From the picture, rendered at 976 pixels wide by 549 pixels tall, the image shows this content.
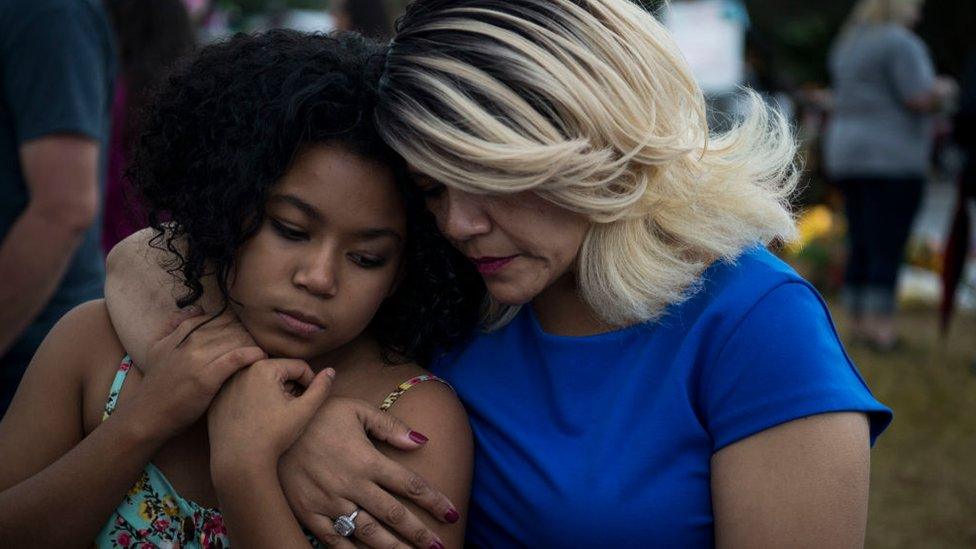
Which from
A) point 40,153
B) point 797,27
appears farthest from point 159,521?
point 797,27

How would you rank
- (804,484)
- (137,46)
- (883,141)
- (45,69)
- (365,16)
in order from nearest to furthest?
(804,484)
(45,69)
(137,46)
(365,16)
(883,141)

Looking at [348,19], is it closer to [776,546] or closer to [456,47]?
[456,47]

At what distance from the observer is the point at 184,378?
1909 millimetres

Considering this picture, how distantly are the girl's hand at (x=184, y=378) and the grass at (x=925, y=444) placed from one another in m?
3.19

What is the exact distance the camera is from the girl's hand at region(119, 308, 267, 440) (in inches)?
74.9

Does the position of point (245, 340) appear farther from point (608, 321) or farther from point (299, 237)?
point (608, 321)

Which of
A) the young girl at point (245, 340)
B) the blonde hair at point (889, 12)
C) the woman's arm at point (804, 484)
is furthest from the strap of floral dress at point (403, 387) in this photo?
the blonde hair at point (889, 12)

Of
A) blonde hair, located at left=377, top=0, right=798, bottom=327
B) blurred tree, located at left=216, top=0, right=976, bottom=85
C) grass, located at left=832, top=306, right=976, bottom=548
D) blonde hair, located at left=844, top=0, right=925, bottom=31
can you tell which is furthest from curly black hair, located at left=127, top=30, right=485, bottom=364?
blurred tree, located at left=216, top=0, right=976, bottom=85

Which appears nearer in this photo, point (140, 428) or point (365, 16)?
point (140, 428)

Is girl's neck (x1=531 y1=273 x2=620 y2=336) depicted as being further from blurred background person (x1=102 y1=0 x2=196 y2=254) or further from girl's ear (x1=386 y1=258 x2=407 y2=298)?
blurred background person (x1=102 y1=0 x2=196 y2=254)

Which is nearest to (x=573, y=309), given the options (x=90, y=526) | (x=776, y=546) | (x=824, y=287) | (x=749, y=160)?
(x=749, y=160)

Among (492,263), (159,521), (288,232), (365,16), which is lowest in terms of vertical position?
(365,16)

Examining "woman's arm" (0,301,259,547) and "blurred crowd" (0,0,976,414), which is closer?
"woman's arm" (0,301,259,547)

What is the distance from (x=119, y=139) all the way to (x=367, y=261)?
2.12 metres
